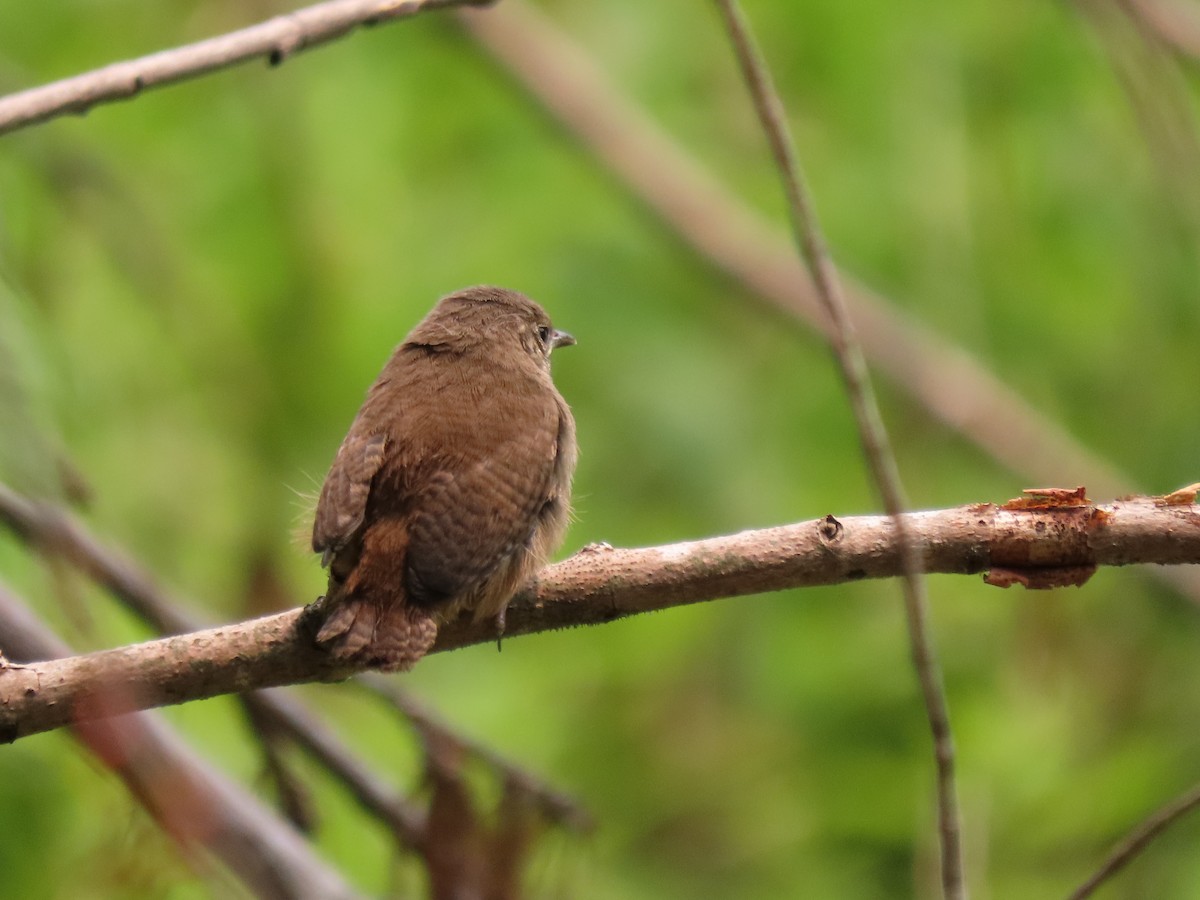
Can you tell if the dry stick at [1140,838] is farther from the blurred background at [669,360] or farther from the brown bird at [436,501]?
the blurred background at [669,360]

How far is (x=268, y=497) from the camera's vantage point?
17.6ft

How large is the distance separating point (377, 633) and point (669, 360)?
320cm

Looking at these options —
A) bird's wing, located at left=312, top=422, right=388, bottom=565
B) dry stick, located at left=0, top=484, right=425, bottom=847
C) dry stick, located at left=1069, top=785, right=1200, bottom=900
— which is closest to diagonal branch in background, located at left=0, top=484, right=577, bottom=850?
dry stick, located at left=0, top=484, right=425, bottom=847

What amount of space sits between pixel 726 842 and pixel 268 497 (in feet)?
7.25

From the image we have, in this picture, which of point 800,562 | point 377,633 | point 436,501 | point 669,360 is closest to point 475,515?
point 436,501

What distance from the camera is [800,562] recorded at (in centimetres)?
276

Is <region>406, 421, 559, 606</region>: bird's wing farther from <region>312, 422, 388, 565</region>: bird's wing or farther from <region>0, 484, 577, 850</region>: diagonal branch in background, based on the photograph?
<region>0, 484, 577, 850</region>: diagonal branch in background

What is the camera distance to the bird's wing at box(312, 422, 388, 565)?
3238 mm

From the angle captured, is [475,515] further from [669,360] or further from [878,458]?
[669,360]

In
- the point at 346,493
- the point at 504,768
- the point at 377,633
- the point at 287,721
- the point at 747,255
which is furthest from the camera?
the point at 747,255

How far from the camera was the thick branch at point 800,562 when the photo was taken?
2.67 meters

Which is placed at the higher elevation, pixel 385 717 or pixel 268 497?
pixel 268 497

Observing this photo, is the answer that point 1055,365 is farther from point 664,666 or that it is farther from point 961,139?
point 664,666

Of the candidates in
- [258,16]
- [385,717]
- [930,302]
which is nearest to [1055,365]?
[930,302]
